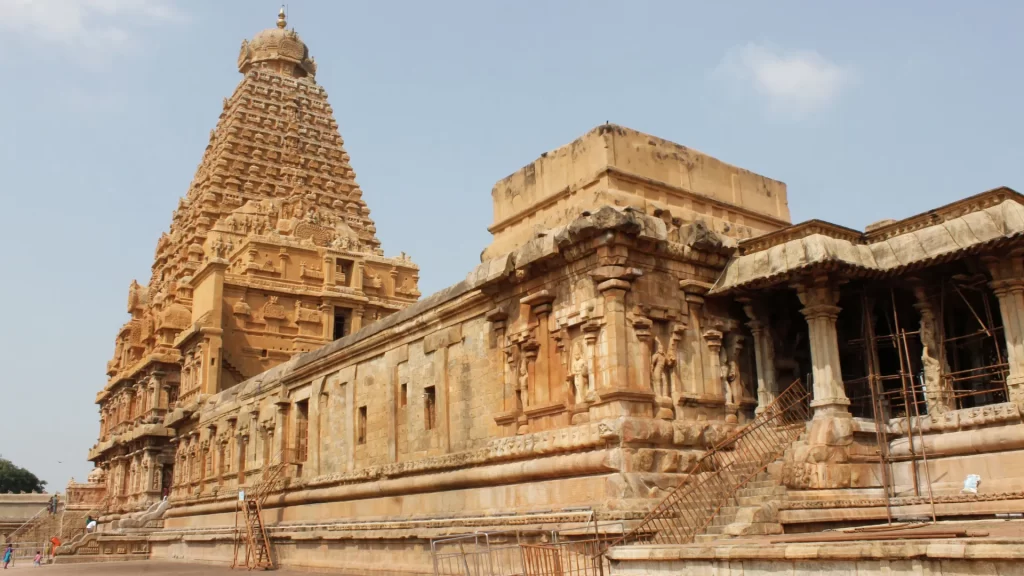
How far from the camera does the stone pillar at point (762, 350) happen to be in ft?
49.0

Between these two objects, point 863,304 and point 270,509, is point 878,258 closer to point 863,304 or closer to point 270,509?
point 863,304

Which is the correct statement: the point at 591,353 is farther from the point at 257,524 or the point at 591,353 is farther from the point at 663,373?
the point at 257,524

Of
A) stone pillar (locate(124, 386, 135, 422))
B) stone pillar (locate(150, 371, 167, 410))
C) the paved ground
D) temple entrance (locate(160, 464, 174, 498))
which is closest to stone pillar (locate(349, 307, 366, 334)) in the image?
stone pillar (locate(150, 371, 167, 410))

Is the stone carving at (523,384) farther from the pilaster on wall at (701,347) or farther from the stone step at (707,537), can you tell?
the stone step at (707,537)

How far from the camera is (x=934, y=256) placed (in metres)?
13.0

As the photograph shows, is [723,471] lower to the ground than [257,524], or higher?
higher

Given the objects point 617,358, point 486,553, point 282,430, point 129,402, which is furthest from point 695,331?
point 129,402

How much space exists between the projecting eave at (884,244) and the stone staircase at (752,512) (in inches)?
114

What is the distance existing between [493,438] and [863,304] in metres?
6.27

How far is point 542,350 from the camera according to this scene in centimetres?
1517

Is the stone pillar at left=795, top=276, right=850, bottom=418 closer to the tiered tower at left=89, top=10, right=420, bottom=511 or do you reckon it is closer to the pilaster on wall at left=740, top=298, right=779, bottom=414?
the pilaster on wall at left=740, top=298, right=779, bottom=414

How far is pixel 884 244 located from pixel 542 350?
537 centimetres

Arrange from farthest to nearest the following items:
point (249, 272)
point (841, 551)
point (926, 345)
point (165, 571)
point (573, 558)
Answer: point (249, 272)
point (165, 571)
point (926, 345)
point (573, 558)
point (841, 551)

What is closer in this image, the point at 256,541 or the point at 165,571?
the point at 165,571
